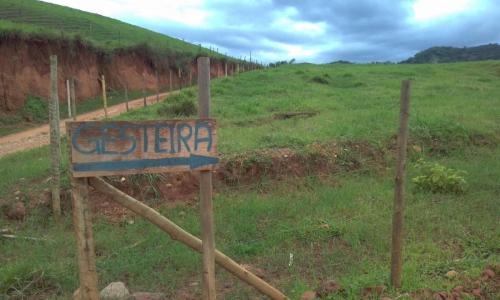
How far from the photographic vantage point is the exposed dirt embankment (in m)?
19.2

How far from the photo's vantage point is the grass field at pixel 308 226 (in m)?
4.46

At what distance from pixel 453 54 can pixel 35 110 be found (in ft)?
Answer: 206

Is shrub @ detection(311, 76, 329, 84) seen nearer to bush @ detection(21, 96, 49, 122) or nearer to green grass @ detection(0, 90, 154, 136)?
green grass @ detection(0, 90, 154, 136)

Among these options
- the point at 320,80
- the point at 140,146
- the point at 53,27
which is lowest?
the point at 140,146

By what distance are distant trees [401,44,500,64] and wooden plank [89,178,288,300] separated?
63463 mm

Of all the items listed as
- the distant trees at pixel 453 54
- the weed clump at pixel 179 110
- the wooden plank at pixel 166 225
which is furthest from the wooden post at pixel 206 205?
the distant trees at pixel 453 54

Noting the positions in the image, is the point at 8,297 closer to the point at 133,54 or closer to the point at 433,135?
the point at 433,135

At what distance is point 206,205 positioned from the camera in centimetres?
311

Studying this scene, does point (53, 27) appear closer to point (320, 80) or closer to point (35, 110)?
point (35, 110)

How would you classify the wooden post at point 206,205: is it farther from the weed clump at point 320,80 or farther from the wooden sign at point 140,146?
the weed clump at point 320,80

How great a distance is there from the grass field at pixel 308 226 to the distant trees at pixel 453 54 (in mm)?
56964

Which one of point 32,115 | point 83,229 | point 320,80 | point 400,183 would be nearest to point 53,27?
point 32,115

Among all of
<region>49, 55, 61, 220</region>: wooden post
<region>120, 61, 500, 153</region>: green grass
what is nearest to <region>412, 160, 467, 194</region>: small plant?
<region>120, 61, 500, 153</region>: green grass

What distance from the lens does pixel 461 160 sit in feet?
29.0
